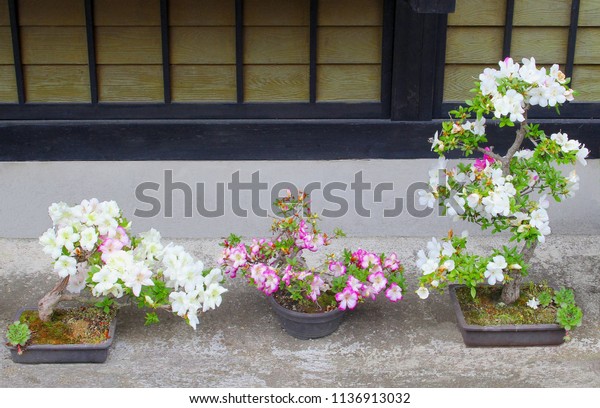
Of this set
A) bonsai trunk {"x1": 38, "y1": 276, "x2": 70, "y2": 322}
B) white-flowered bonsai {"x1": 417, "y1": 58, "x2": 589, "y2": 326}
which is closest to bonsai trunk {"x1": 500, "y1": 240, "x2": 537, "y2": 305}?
white-flowered bonsai {"x1": 417, "y1": 58, "x2": 589, "y2": 326}

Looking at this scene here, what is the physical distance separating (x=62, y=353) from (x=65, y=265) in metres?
0.49

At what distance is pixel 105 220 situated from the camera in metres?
4.46

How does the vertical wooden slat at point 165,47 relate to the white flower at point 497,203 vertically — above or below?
above

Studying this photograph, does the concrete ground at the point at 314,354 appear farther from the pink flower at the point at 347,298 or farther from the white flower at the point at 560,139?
the white flower at the point at 560,139

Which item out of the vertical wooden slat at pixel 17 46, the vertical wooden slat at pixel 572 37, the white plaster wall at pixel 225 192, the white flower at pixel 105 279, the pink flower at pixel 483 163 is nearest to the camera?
the white flower at pixel 105 279

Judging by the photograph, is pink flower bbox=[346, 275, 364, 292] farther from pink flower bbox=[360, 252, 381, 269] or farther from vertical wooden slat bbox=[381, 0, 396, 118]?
vertical wooden slat bbox=[381, 0, 396, 118]

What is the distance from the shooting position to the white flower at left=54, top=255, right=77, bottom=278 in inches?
172

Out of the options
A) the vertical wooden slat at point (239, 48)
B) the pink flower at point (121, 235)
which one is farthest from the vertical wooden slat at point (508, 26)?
the pink flower at point (121, 235)

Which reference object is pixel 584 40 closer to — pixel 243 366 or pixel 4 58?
pixel 243 366

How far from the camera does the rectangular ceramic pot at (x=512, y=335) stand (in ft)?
15.3

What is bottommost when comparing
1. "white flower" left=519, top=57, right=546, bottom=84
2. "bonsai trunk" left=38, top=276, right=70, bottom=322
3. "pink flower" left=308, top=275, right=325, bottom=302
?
"bonsai trunk" left=38, top=276, right=70, bottom=322

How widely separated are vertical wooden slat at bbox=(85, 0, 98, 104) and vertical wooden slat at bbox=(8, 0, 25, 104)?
0.44m

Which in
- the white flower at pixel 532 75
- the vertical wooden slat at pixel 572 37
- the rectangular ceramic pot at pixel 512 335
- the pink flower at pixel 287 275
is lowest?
the rectangular ceramic pot at pixel 512 335

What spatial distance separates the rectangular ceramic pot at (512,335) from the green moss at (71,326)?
6.38 feet
